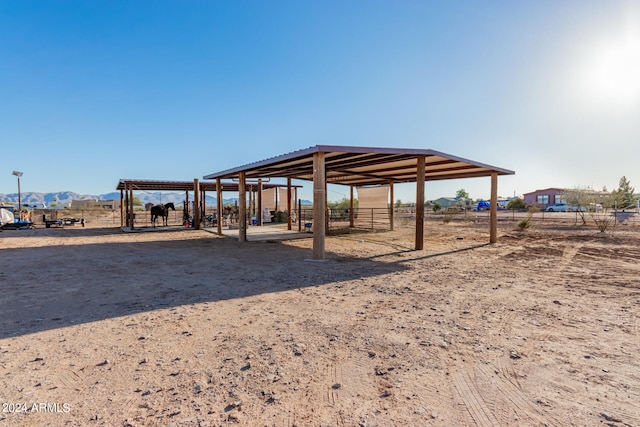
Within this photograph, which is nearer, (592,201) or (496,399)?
(496,399)

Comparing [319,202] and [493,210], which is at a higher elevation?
[319,202]

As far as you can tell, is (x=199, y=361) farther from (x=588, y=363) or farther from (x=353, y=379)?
(x=588, y=363)

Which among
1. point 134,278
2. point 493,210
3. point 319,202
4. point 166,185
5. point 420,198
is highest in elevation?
point 166,185

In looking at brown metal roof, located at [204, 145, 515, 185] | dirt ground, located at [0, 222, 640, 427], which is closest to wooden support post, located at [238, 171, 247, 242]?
brown metal roof, located at [204, 145, 515, 185]

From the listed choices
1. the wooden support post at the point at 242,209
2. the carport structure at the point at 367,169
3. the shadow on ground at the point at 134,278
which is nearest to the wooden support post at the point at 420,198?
the carport structure at the point at 367,169

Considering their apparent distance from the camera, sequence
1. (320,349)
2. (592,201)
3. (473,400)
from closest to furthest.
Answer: (473,400) < (320,349) < (592,201)

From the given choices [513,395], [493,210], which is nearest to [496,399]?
[513,395]

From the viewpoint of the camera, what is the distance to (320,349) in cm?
307

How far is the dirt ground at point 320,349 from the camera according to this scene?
2162 mm

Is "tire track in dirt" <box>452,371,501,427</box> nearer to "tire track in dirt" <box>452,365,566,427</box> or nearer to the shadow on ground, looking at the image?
"tire track in dirt" <box>452,365,566,427</box>

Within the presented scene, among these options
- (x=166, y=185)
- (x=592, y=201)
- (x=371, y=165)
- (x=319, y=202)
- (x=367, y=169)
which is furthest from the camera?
(x=166, y=185)

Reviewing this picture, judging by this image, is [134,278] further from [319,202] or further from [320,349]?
[320,349]

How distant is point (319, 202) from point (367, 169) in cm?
650

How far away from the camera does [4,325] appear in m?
3.60
